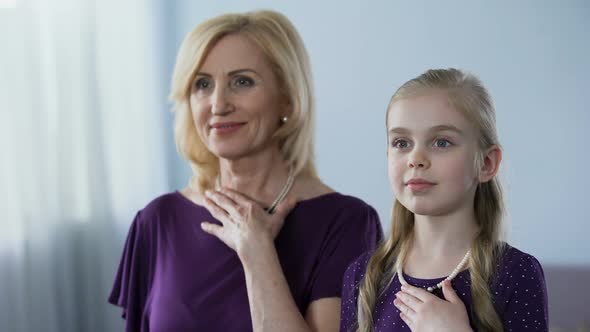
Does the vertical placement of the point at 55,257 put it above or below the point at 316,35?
below

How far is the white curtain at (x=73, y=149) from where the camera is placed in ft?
7.72

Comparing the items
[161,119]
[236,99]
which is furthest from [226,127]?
[161,119]

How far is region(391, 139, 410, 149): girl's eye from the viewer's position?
118 centimetres

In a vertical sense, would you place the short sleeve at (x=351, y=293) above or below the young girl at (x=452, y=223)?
below

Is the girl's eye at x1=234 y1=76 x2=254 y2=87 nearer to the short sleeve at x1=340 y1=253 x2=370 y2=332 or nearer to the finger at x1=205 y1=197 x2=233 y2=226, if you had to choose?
the finger at x1=205 y1=197 x2=233 y2=226

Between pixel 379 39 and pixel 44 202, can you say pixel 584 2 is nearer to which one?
pixel 379 39

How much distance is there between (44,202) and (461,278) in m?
1.67

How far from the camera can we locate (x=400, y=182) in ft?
3.83

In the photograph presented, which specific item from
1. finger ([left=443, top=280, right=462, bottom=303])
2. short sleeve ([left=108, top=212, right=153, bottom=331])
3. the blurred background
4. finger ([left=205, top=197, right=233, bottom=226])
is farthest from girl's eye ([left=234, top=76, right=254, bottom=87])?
the blurred background

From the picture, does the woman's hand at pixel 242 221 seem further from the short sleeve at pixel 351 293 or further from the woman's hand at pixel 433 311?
the woman's hand at pixel 433 311

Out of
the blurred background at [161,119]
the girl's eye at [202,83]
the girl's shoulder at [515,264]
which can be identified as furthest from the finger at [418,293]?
the blurred background at [161,119]

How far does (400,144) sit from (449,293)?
23 centimetres

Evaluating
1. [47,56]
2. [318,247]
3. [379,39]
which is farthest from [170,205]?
[379,39]

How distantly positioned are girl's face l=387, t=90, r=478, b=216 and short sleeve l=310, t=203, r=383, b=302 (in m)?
0.41
